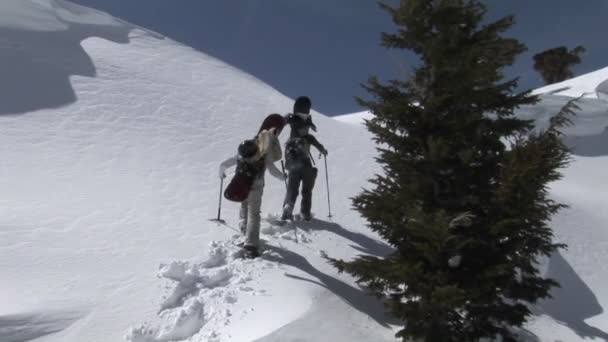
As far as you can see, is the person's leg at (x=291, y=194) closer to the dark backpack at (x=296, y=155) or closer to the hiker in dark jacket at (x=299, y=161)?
the hiker in dark jacket at (x=299, y=161)

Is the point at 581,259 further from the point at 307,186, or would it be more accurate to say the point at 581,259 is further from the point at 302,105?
the point at 302,105

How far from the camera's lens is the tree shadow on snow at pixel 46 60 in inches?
553

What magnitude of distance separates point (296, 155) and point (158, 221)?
2.73m

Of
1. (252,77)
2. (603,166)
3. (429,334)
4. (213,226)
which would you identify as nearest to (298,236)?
(213,226)

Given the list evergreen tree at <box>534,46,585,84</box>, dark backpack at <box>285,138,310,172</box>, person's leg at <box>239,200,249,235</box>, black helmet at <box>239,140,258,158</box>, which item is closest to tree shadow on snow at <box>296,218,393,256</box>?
dark backpack at <box>285,138,310,172</box>

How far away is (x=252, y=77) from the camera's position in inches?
945

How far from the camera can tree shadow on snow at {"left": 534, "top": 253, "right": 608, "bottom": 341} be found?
30.8 ft

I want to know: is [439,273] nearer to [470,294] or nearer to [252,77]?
[470,294]

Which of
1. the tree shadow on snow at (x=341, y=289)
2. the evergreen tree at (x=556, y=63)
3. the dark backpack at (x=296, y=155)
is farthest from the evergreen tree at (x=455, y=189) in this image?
the evergreen tree at (x=556, y=63)

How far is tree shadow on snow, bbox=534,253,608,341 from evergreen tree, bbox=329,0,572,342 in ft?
15.4

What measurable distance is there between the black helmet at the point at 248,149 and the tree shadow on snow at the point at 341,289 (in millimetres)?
1512

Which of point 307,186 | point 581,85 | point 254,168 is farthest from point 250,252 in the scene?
point 581,85

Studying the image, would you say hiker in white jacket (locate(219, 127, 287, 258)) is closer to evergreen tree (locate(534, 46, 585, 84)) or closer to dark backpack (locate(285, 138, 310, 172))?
dark backpack (locate(285, 138, 310, 172))

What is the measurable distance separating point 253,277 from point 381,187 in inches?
80.2
